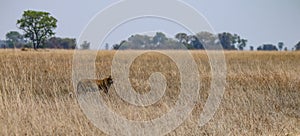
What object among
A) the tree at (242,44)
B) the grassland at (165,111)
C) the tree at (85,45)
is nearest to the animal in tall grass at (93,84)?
the grassland at (165,111)

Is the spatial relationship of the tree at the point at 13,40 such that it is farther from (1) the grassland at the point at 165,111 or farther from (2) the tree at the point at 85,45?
(2) the tree at the point at 85,45

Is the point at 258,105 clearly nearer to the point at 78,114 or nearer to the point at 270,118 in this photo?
the point at 270,118

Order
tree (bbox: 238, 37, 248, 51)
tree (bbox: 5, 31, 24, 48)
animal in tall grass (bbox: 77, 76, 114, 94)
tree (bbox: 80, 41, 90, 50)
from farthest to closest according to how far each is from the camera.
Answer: tree (bbox: 238, 37, 248, 51), tree (bbox: 5, 31, 24, 48), animal in tall grass (bbox: 77, 76, 114, 94), tree (bbox: 80, 41, 90, 50)

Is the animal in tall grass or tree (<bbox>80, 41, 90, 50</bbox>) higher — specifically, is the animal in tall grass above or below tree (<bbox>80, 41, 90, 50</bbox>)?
below

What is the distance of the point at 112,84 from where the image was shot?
6691mm

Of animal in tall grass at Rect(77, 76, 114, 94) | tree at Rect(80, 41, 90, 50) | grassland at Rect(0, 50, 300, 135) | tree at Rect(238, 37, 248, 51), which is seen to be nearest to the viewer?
grassland at Rect(0, 50, 300, 135)

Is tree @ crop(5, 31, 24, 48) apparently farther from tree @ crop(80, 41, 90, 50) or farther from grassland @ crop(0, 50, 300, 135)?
tree @ crop(80, 41, 90, 50)

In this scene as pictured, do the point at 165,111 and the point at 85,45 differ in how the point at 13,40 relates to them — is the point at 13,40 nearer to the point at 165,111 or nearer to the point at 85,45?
the point at 85,45

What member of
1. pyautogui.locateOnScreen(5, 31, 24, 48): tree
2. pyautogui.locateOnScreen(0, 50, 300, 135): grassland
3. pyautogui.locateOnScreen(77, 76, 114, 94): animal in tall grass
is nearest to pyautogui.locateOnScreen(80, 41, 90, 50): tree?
pyautogui.locateOnScreen(0, 50, 300, 135): grassland

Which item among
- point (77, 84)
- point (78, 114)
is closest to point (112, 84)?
point (77, 84)

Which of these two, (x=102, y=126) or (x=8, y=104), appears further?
(x=8, y=104)

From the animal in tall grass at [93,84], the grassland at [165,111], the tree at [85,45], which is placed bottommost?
the grassland at [165,111]

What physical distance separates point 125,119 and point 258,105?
2146 mm

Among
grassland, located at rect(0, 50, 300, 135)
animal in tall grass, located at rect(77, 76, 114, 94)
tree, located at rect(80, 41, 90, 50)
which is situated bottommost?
→ grassland, located at rect(0, 50, 300, 135)
